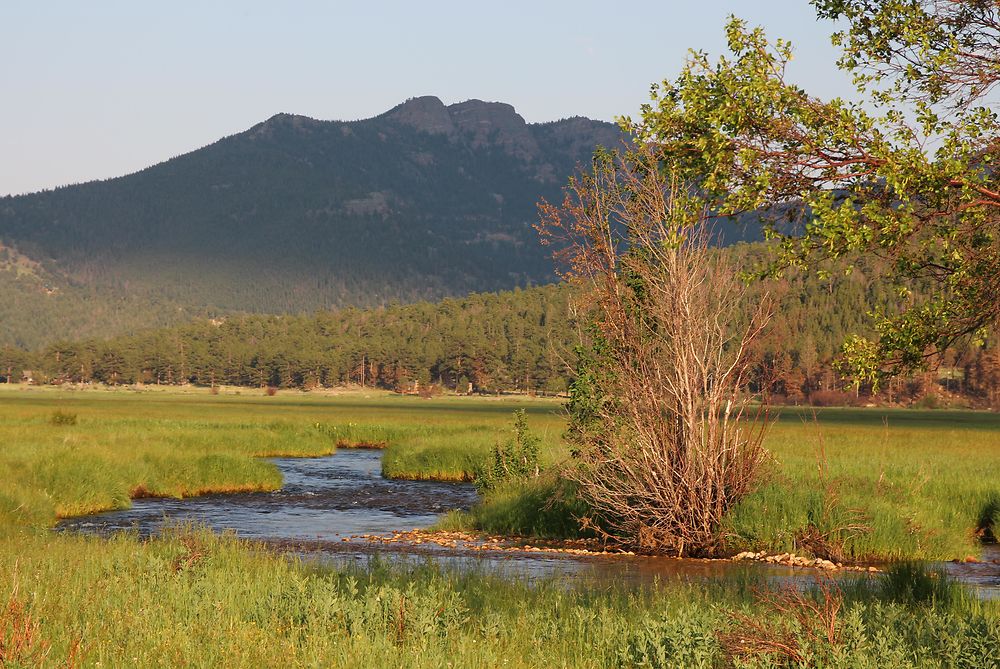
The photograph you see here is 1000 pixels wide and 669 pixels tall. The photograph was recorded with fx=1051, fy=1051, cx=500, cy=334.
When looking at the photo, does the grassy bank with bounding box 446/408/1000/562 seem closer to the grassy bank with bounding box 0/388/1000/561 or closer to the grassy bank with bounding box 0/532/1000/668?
the grassy bank with bounding box 0/388/1000/561

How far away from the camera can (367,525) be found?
3042 cm

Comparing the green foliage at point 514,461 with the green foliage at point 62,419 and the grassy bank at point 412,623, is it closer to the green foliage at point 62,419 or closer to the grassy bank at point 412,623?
the grassy bank at point 412,623

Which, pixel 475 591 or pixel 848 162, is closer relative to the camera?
pixel 848 162

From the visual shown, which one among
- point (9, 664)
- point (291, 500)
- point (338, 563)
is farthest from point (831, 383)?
point (9, 664)

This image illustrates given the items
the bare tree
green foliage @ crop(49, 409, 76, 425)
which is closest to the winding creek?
the bare tree

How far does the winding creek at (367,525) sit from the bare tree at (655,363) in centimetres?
144

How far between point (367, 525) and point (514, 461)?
222 inches

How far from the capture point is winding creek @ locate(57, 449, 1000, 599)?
21109 millimetres

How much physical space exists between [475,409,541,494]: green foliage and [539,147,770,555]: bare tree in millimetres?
8386

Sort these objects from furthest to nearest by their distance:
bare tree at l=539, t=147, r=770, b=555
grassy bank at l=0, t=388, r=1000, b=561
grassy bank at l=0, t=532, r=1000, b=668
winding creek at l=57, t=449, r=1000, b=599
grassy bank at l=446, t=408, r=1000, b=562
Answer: grassy bank at l=0, t=388, r=1000, b=561 → grassy bank at l=446, t=408, r=1000, b=562 → bare tree at l=539, t=147, r=770, b=555 → winding creek at l=57, t=449, r=1000, b=599 → grassy bank at l=0, t=532, r=1000, b=668

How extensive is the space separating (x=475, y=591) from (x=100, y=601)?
17.3 ft

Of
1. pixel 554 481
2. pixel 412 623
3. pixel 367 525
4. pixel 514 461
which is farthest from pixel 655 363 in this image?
pixel 412 623

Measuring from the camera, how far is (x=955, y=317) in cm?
1399

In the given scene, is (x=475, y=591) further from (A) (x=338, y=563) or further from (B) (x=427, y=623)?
(A) (x=338, y=563)
